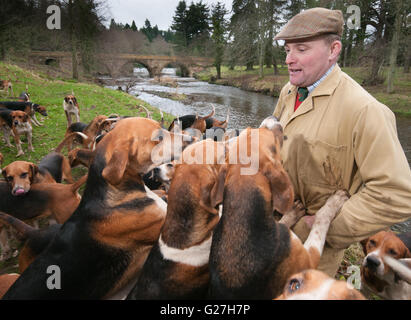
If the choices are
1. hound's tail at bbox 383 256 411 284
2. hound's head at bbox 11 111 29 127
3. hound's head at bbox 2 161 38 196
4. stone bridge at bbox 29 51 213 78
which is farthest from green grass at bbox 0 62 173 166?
stone bridge at bbox 29 51 213 78

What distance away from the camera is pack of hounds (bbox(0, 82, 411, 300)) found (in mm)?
2232

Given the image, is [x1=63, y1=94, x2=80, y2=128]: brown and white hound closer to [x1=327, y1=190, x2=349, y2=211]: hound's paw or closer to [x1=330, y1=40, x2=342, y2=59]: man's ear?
[x1=330, y1=40, x2=342, y2=59]: man's ear

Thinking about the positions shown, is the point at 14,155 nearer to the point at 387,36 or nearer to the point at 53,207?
the point at 53,207

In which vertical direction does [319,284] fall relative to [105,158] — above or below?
below

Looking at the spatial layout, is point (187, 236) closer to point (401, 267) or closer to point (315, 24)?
point (315, 24)

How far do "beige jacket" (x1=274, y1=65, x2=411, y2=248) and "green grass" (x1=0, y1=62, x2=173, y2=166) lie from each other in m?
8.79

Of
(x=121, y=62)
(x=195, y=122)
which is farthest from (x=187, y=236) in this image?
(x=121, y=62)

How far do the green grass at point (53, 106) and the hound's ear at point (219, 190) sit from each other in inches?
325

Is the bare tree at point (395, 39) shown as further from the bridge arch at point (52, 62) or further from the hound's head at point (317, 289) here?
the bridge arch at point (52, 62)

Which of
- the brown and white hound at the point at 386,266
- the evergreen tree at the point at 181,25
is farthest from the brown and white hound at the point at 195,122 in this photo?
the evergreen tree at the point at 181,25

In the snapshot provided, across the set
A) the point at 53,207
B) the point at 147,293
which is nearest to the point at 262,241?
the point at 147,293

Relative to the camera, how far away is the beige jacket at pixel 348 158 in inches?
81.2

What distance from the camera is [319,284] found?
176 centimetres

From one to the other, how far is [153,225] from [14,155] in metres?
8.13
